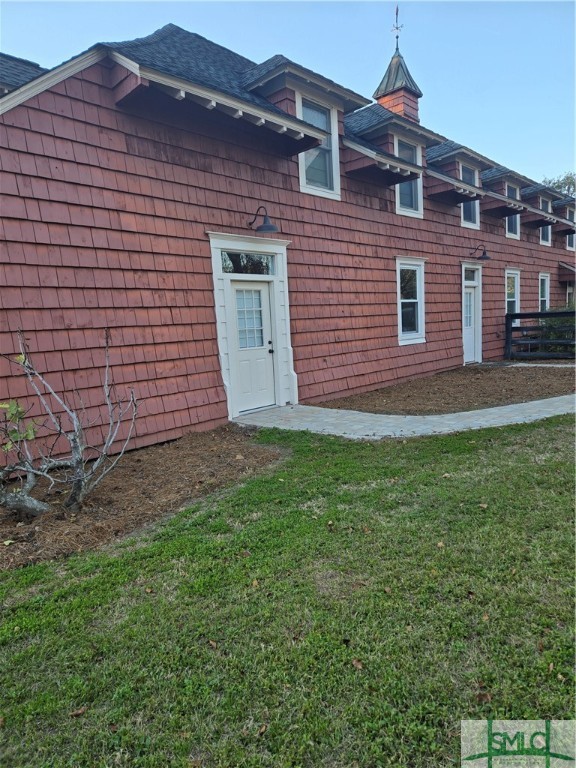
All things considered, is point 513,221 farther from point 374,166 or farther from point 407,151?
point 374,166

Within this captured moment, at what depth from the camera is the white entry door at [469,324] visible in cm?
1205

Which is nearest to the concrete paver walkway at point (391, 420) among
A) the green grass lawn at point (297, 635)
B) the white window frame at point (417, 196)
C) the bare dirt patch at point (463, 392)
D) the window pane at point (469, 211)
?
the bare dirt patch at point (463, 392)

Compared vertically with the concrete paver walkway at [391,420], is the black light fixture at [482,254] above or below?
above

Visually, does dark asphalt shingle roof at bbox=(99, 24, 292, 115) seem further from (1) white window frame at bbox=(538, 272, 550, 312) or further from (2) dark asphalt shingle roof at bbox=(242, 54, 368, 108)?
(1) white window frame at bbox=(538, 272, 550, 312)

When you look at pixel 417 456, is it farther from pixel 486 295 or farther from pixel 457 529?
pixel 486 295

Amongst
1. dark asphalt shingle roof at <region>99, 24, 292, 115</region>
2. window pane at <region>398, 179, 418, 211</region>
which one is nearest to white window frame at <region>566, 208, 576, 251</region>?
window pane at <region>398, 179, 418, 211</region>

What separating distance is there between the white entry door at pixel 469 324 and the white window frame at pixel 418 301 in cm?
238

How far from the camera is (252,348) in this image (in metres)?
6.77

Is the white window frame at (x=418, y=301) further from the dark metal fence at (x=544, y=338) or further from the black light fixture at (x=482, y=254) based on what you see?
the dark metal fence at (x=544, y=338)

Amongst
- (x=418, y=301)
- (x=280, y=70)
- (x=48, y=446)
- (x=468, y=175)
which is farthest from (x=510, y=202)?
(x=48, y=446)

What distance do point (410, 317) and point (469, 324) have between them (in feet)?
10.3

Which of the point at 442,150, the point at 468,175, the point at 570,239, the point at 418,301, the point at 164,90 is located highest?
the point at 442,150

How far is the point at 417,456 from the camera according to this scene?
178 inches

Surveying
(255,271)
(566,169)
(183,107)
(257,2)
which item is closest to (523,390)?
(255,271)
